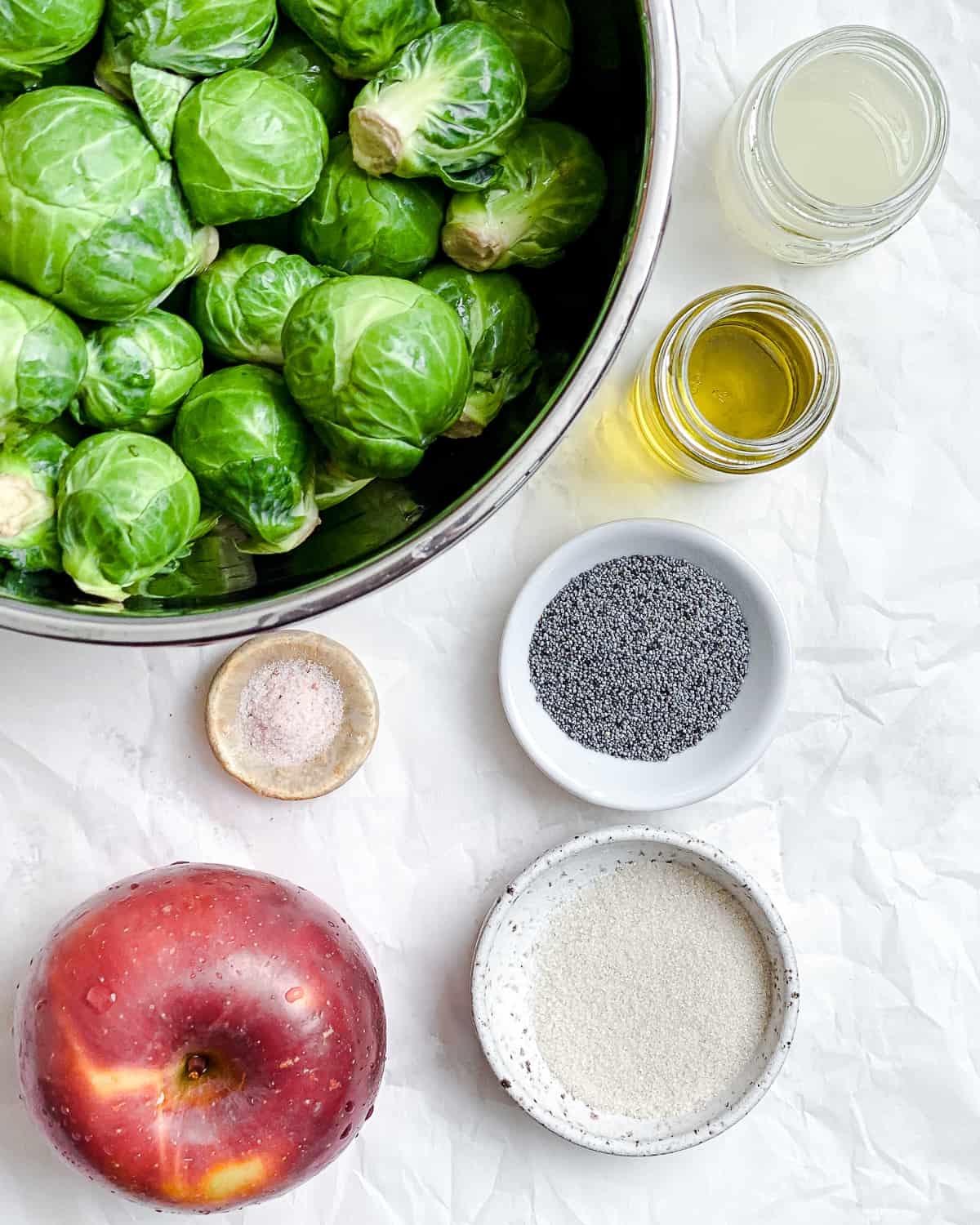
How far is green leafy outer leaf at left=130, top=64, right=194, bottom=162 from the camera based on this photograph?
1.26m

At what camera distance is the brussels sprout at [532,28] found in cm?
133

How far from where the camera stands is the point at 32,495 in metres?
1.31

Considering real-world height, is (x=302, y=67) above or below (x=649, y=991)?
above

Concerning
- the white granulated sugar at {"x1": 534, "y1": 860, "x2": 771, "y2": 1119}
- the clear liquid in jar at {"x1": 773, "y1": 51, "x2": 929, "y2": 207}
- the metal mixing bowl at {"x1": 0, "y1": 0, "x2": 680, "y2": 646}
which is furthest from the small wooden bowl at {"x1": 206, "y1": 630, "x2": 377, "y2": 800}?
the clear liquid in jar at {"x1": 773, "y1": 51, "x2": 929, "y2": 207}

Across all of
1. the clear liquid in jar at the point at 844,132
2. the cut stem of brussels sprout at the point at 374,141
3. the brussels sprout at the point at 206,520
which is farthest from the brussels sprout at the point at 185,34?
the clear liquid in jar at the point at 844,132

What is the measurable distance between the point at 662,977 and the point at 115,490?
3.57ft

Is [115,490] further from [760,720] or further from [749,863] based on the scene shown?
[749,863]

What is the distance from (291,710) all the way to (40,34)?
0.88m

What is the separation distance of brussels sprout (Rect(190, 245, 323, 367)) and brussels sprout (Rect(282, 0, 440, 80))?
0.73 feet

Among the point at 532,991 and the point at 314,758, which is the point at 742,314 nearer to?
the point at 314,758

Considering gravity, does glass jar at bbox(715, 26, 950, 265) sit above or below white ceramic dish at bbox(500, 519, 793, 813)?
above

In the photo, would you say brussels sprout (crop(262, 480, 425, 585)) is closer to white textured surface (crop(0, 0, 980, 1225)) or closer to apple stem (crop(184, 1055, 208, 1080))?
white textured surface (crop(0, 0, 980, 1225))

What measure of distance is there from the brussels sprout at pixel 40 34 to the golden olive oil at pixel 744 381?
869mm

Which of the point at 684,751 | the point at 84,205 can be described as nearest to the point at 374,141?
the point at 84,205
